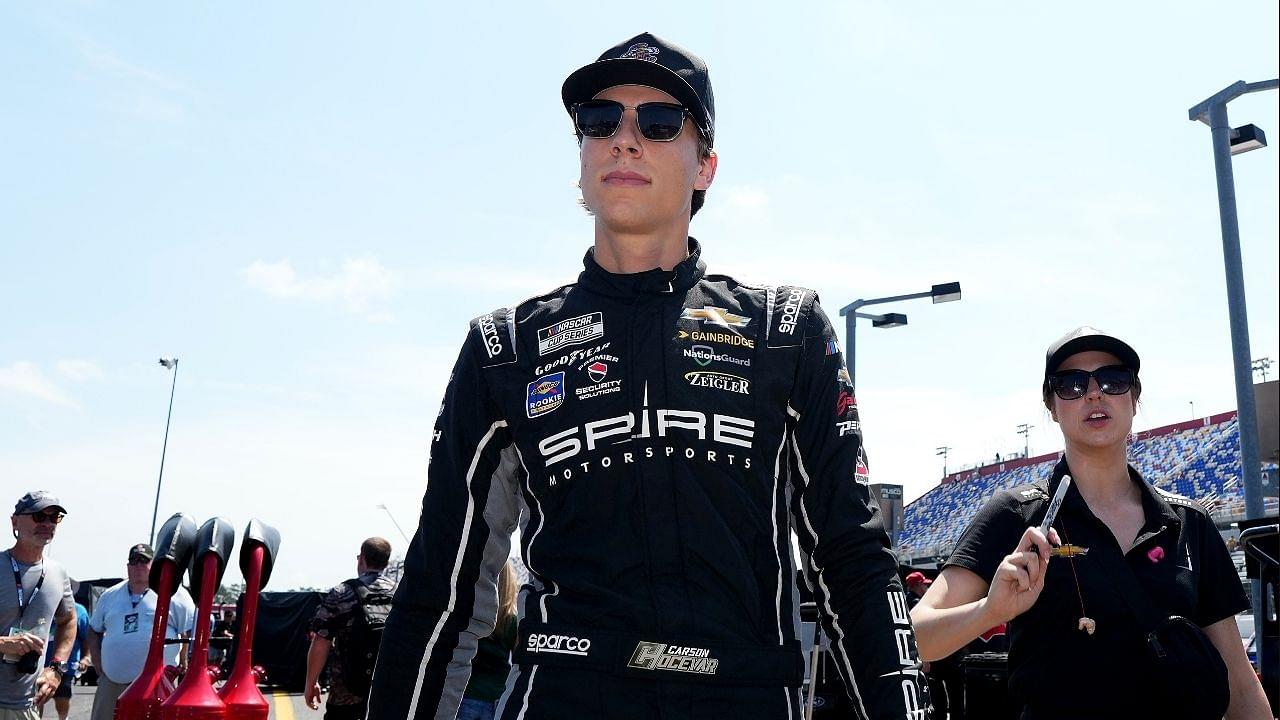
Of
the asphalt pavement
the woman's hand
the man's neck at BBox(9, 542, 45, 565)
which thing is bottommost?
the asphalt pavement

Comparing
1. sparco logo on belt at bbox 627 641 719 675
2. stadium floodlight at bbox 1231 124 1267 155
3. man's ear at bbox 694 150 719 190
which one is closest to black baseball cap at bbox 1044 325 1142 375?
man's ear at bbox 694 150 719 190

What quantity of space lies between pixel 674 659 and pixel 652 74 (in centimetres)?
125

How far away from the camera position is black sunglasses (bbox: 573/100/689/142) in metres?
2.51

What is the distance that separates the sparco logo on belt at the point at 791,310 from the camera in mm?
2393

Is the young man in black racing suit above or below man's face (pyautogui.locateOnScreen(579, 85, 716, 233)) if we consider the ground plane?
below

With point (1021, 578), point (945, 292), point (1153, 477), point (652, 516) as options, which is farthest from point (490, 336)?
point (1153, 477)

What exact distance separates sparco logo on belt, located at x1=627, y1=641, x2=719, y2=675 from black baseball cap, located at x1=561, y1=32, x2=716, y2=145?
1.18m

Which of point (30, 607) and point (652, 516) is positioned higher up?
point (652, 516)

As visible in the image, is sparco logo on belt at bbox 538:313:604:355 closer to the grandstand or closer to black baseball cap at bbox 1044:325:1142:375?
black baseball cap at bbox 1044:325:1142:375

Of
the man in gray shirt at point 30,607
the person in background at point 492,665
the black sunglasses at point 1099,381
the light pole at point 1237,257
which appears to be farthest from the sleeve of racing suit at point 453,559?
the light pole at point 1237,257

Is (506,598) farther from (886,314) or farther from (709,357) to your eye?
(886,314)

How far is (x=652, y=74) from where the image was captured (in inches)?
100

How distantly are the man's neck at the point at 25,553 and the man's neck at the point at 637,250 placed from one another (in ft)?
23.7

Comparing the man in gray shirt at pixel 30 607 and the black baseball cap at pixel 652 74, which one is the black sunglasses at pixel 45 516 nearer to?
the man in gray shirt at pixel 30 607
